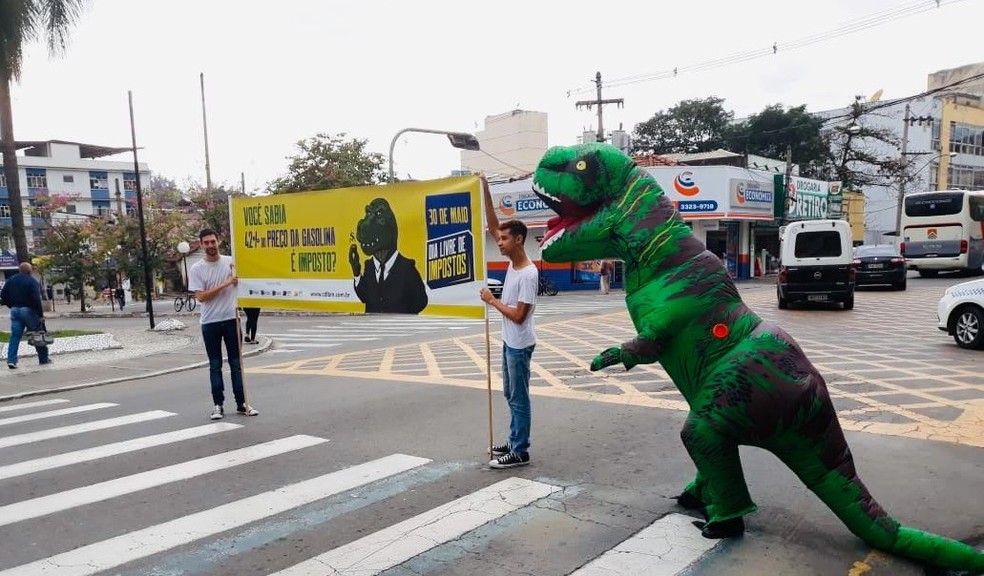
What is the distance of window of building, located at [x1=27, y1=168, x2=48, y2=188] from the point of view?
167 ft

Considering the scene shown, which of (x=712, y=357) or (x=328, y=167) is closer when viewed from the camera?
(x=712, y=357)

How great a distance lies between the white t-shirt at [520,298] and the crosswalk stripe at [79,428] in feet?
14.5

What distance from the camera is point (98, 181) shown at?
54.4 meters

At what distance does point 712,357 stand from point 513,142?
148 feet

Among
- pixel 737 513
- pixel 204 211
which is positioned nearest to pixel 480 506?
pixel 737 513

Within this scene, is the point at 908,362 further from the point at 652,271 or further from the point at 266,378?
the point at 266,378

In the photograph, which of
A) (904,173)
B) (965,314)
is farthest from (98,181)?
(965,314)

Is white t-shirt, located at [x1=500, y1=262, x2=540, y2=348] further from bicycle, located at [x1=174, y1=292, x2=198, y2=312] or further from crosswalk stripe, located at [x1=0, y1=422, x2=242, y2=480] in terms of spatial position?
bicycle, located at [x1=174, y1=292, x2=198, y2=312]

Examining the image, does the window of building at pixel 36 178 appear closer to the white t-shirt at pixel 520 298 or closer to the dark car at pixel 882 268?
the dark car at pixel 882 268

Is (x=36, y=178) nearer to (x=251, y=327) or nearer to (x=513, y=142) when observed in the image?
(x=513, y=142)

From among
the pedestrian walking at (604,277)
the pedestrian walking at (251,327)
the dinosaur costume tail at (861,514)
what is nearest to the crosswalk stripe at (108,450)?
the dinosaur costume tail at (861,514)

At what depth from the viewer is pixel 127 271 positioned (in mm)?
25734

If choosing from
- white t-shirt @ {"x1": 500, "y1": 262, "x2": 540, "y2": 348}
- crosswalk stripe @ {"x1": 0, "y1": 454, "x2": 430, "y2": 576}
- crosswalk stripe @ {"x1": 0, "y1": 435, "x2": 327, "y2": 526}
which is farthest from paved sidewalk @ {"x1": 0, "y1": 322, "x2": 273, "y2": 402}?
white t-shirt @ {"x1": 500, "y1": 262, "x2": 540, "y2": 348}

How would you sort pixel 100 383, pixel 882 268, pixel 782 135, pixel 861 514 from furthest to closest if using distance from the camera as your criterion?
pixel 782 135, pixel 882 268, pixel 100 383, pixel 861 514
